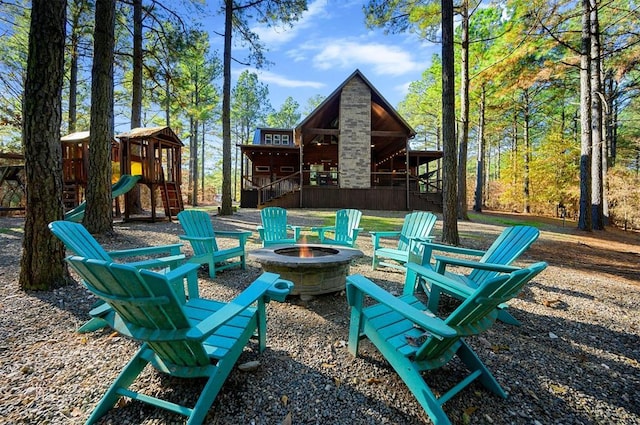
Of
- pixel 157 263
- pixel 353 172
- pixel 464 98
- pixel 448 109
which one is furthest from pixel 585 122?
pixel 157 263

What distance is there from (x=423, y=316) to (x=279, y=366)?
1.14 m

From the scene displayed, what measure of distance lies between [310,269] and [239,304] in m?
1.45

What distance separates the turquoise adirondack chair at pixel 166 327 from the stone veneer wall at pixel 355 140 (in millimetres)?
13273

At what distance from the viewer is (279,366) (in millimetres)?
2037

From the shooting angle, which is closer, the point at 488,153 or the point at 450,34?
the point at 450,34

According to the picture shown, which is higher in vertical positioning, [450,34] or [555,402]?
[450,34]

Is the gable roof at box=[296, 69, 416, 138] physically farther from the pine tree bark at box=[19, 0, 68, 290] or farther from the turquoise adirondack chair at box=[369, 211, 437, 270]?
the pine tree bark at box=[19, 0, 68, 290]

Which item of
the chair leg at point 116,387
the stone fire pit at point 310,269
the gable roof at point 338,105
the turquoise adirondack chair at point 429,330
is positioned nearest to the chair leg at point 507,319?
the turquoise adirondack chair at point 429,330

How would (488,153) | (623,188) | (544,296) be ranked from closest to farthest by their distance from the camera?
(544,296) → (623,188) → (488,153)

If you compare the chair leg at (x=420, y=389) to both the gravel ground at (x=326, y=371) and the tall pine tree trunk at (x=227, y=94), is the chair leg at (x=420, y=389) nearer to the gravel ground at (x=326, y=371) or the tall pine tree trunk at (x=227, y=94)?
the gravel ground at (x=326, y=371)

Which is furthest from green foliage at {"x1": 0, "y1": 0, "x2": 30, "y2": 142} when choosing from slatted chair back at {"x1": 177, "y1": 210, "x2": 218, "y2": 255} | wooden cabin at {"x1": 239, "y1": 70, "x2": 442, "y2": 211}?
slatted chair back at {"x1": 177, "y1": 210, "x2": 218, "y2": 255}

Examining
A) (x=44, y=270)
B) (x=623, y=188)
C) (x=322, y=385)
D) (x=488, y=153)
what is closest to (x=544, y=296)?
(x=322, y=385)

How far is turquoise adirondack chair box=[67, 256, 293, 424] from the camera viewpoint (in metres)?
1.20

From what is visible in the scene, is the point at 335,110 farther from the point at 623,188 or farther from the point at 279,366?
the point at 279,366
